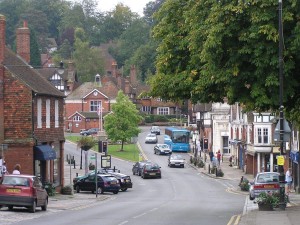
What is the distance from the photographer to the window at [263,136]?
74188 millimetres

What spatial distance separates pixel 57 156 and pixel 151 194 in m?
6.96

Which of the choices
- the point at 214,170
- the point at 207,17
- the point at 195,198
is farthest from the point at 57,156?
the point at 214,170

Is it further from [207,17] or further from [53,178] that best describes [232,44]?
[53,178]

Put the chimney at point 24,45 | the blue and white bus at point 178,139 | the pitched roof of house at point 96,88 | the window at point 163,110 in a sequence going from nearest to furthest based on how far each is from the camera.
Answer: the chimney at point 24,45
the blue and white bus at point 178,139
the pitched roof of house at point 96,88
the window at point 163,110

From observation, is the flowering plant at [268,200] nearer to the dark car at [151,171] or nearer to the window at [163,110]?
the dark car at [151,171]

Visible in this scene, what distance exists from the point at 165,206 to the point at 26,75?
13.7m

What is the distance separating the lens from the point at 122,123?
99562 millimetres

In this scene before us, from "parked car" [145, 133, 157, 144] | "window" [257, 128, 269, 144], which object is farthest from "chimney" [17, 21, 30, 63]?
"parked car" [145, 133, 157, 144]

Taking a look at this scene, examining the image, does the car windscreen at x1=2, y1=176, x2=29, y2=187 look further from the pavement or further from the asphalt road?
the pavement

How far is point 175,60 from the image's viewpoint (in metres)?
33.4

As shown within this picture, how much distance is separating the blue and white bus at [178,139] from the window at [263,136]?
23508 mm

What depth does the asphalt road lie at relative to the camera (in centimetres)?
2866

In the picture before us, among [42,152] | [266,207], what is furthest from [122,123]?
[266,207]

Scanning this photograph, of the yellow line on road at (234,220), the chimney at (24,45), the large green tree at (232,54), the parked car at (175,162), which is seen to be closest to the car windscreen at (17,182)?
the large green tree at (232,54)
